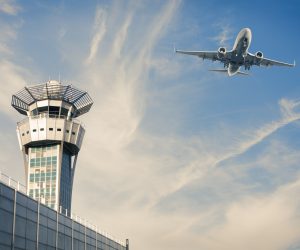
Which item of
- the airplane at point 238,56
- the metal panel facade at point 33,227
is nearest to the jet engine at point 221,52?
the airplane at point 238,56

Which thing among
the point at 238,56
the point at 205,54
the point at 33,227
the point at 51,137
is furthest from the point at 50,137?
the point at 33,227

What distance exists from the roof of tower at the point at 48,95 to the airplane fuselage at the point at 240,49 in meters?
62.4

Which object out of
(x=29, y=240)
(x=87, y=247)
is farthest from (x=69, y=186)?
(x=29, y=240)

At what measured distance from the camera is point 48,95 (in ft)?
446

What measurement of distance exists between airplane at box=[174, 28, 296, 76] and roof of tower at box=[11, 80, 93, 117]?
2227 inches

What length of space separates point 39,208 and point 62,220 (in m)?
8.12

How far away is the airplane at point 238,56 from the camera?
80.9 metres

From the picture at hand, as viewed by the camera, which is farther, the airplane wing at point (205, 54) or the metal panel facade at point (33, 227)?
Answer: the airplane wing at point (205, 54)

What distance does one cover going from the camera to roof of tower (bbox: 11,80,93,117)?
136 meters

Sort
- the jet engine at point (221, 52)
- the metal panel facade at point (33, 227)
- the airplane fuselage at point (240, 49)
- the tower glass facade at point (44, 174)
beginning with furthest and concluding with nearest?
the tower glass facade at point (44, 174) → the jet engine at point (221, 52) → the airplane fuselage at point (240, 49) → the metal panel facade at point (33, 227)

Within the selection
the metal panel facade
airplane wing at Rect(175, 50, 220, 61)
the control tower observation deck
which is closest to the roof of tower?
the control tower observation deck

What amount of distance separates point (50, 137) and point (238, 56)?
222 feet

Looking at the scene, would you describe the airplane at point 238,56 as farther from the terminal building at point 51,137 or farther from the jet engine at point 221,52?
the terminal building at point 51,137

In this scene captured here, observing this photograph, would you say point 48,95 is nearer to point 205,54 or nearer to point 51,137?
point 51,137
